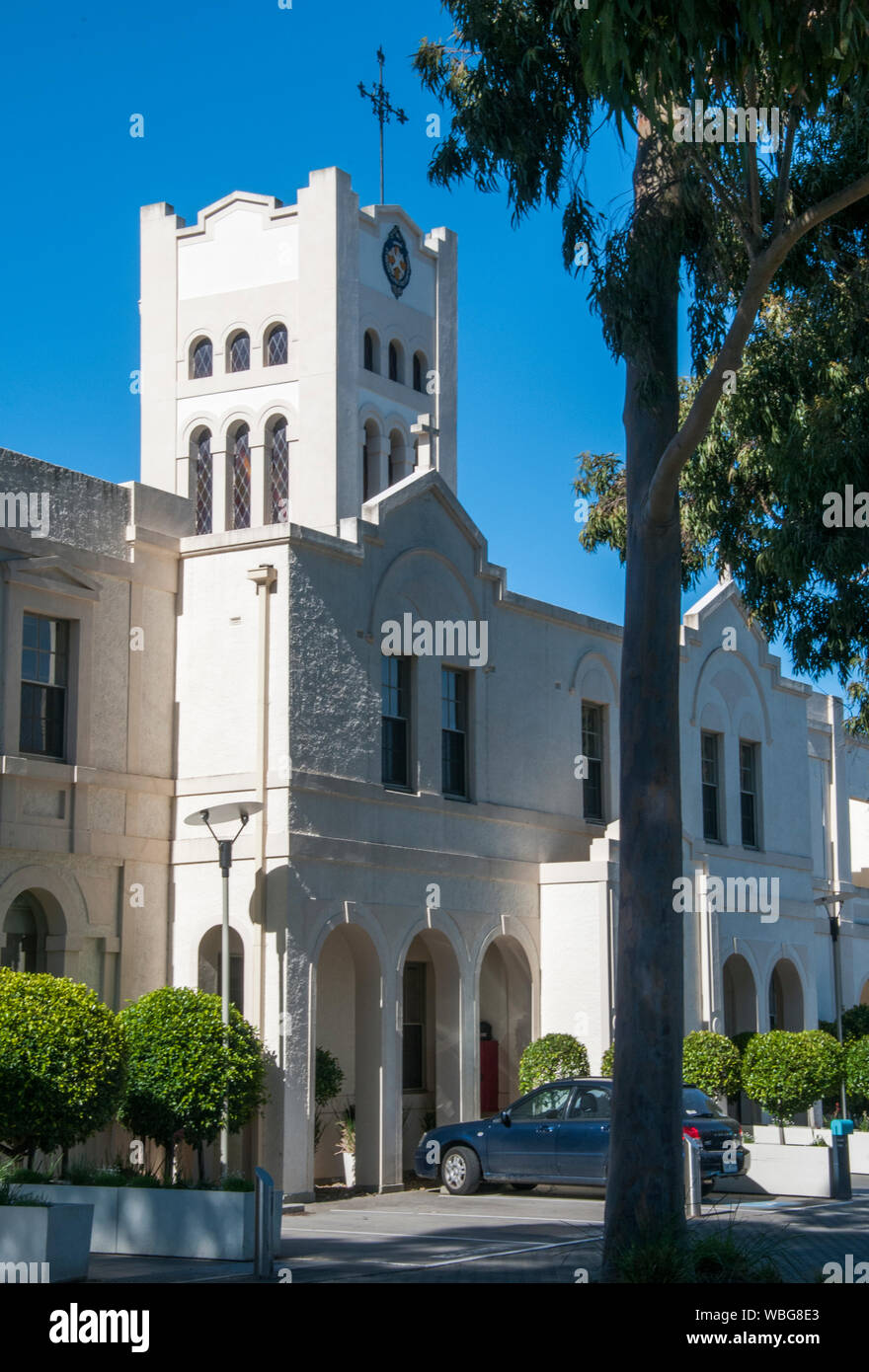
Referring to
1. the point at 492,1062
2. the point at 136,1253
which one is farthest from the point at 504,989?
the point at 136,1253

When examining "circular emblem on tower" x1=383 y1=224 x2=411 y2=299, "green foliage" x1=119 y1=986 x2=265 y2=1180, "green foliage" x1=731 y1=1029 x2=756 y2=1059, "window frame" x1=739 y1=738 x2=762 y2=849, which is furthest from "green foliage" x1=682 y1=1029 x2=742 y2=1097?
"circular emblem on tower" x1=383 y1=224 x2=411 y2=299

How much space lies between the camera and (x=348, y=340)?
39.9 meters

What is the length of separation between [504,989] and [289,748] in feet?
24.7

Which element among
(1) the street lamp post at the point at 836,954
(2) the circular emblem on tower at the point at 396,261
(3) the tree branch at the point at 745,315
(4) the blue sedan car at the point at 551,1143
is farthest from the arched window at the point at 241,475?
(3) the tree branch at the point at 745,315

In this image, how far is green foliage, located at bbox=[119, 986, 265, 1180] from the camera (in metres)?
18.9

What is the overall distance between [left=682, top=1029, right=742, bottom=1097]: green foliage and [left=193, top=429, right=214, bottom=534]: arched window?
20.0 m

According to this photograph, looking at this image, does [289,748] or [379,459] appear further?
[379,459]

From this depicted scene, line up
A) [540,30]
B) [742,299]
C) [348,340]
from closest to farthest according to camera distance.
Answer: [742,299]
[540,30]
[348,340]

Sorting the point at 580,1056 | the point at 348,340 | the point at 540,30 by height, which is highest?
the point at 348,340

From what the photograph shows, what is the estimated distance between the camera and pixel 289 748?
2133 cm
